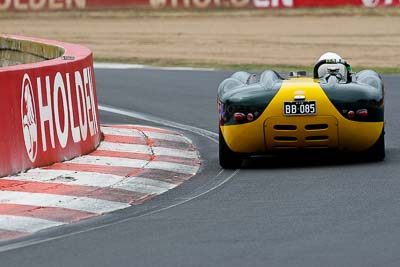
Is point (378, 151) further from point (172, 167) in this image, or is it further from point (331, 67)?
point (172, 167)

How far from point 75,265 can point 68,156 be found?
4971 millimetres

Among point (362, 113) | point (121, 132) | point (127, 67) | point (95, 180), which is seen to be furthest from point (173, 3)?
point (95, 180)

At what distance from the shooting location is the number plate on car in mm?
11977

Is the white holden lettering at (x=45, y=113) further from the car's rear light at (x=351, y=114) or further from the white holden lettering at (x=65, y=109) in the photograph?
the car's rear light at (x=351, y=114)

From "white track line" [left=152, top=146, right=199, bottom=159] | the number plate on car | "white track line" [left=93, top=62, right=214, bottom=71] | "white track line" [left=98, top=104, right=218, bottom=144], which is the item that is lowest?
"white track line" [left=93, top=62, right=214, bottom=71]

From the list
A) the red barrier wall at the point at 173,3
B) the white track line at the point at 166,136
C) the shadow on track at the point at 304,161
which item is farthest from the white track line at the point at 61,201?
the red barrier wall at the point at 173,3

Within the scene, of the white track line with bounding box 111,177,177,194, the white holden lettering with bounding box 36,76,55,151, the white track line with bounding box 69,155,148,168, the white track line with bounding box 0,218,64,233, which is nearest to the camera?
the white track line with bounding box 0,218,64,233

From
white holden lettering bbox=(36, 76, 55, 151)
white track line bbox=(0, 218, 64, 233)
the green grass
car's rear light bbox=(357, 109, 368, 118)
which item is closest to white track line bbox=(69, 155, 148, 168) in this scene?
white holden lettering bbox=(36, 76, 55, 151)

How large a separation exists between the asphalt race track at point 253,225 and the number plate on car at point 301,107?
19.9 inches

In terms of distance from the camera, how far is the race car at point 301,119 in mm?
12008

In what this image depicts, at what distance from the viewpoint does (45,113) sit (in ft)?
39.3

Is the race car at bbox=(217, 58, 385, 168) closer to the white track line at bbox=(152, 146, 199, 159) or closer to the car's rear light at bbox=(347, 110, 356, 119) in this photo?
the car's rear light at bbox=(347, 110, 356, 119)

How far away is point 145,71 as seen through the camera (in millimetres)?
25766

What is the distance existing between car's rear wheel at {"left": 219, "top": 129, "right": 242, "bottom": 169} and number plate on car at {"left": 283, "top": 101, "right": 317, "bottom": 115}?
705 mm
